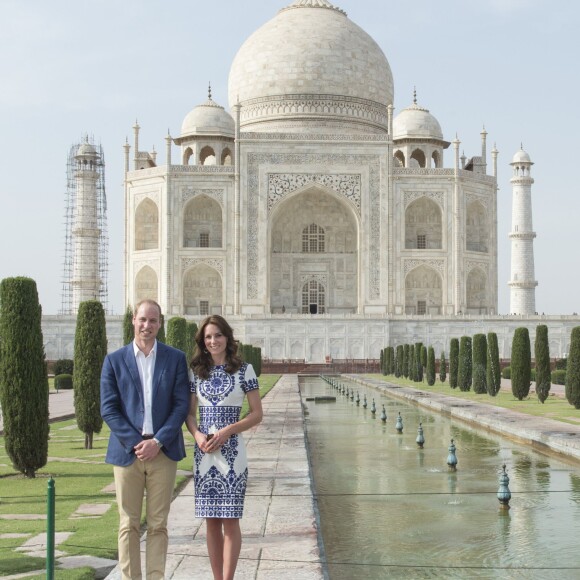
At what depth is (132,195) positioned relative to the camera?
3472 cm

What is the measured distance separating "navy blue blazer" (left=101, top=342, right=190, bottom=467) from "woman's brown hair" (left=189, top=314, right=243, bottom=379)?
0.20 ft

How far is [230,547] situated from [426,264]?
30.3m

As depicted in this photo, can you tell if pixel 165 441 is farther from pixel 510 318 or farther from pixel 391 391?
pixel 510 318

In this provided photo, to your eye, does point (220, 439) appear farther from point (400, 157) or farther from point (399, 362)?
point (400, 157)

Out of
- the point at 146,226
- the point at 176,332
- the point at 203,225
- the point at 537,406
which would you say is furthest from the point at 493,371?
the point at 146,226

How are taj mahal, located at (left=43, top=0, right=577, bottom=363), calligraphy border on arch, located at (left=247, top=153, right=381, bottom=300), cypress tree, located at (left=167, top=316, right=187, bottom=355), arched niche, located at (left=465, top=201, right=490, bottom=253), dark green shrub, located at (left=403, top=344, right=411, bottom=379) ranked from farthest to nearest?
arched niche, located at (left=465, top=201, right=490, bottom=253) → calligraphy border on arch, located at (left=247, top=153, right=381, bottom=300) → taj mahal, located at (left=43, top=0, right=577, bottom=363) → dark green shrub, located at (left=403, top=344, right=411, bottom=379) → cypress tree, located at (left=167, top=316, right=187, bottom=355)

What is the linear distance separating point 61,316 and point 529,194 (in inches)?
722

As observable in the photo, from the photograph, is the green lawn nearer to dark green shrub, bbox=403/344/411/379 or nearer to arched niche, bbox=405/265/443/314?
dark green shrub, bbox=403/344/411/379

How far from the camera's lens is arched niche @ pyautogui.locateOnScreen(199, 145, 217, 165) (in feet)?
120

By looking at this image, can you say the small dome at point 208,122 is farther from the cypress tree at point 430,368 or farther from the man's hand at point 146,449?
the man's hand at point 146,449

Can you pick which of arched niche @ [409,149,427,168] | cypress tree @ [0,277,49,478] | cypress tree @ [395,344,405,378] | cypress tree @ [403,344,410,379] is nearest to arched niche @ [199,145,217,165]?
arched niche @ [409,149,427,168]

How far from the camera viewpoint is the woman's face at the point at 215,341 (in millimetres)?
3828

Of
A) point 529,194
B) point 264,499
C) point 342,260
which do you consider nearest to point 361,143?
point 342,260

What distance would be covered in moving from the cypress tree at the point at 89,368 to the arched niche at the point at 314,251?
25.2 meters
